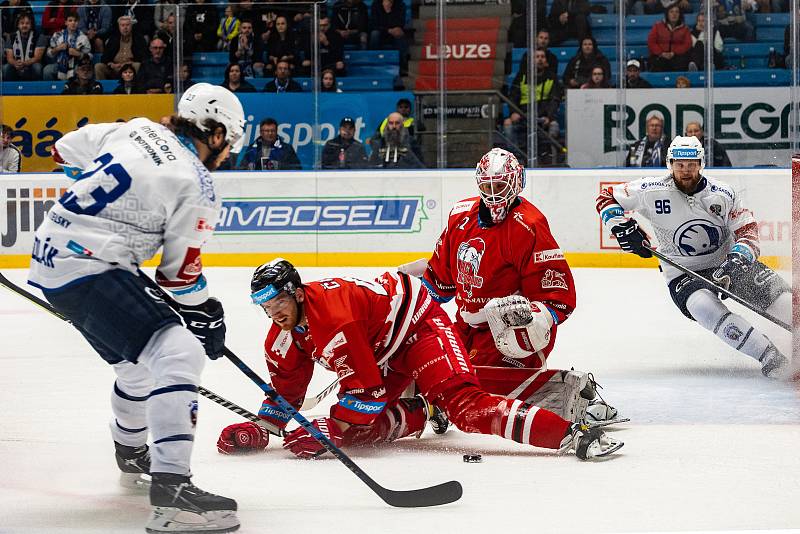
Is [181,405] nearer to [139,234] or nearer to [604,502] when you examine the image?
[139,234]

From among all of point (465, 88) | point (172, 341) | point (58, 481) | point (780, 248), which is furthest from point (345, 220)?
point (172, 341)

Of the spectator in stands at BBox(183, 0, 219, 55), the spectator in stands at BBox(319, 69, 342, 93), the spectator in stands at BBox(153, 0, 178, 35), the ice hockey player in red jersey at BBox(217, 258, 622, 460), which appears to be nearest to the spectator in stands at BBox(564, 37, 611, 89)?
the spectator in stands at BBox(319, 69, 342, 93)

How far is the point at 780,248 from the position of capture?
891cm

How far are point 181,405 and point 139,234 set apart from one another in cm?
44

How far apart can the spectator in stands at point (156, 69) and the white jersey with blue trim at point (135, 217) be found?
688 centimetres

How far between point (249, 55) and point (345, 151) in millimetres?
1129

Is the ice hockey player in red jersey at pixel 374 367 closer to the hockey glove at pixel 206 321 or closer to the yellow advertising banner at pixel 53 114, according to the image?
the hockey glove at pixel 206 321

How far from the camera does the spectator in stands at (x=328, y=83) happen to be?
9.97 meters

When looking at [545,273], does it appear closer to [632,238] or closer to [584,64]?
[632,238]

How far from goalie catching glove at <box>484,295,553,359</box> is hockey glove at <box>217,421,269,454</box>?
35.1 inches

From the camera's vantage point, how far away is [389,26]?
1042 centimetres

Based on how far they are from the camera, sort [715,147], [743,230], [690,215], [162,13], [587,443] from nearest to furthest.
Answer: [587,443] < [743,230] < [690,215] < [715,147] < [162,13]

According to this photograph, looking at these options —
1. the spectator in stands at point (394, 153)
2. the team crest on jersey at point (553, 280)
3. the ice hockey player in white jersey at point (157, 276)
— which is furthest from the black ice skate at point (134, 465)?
the spectator in stands at point (394, 153)

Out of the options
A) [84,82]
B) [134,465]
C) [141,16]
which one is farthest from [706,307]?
[84,82]
